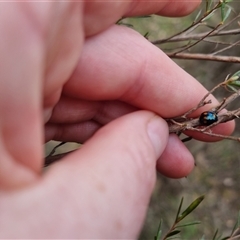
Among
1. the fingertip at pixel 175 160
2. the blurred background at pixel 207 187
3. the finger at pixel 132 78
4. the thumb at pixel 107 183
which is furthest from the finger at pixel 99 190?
the blurred background at pixel 207 187

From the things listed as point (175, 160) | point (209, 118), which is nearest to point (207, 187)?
point (175, 160)

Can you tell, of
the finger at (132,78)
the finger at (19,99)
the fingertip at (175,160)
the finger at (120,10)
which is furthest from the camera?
the fingertip at (175,160)

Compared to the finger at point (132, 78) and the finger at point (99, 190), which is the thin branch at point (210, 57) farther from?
the finger at point (99, 190)

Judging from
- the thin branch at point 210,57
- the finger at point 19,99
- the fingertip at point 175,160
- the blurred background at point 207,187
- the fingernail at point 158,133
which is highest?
the finger at point 19,99

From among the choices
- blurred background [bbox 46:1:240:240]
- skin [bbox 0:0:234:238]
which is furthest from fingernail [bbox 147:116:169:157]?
blurred background [bbox 46:1:240:240]

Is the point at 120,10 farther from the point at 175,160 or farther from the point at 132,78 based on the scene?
the point at 175,160

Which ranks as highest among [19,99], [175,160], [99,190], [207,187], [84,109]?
[19,99]

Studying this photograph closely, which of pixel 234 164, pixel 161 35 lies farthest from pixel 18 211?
pixel 161 35
